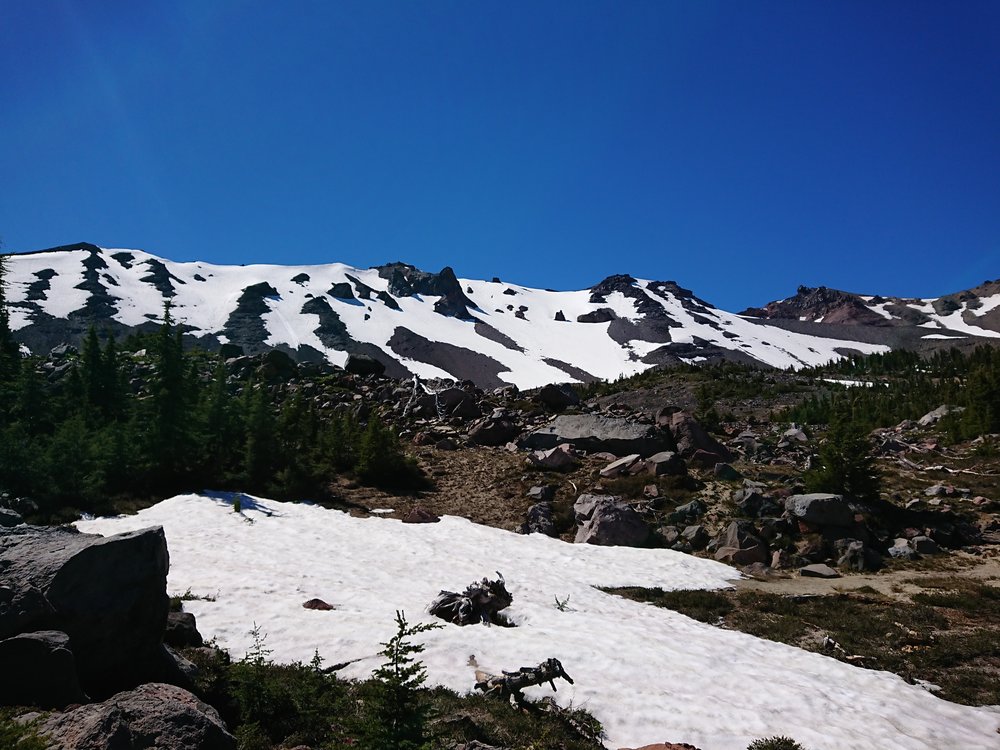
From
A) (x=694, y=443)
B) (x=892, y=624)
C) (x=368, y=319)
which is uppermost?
(x=368, y=319)

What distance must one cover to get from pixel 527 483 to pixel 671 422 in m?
7.86

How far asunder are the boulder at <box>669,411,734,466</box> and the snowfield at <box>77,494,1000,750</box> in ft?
26.0

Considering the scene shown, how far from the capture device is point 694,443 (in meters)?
24.5

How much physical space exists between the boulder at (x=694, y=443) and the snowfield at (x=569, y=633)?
791 cm

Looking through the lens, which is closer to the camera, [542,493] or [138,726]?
[138,726]

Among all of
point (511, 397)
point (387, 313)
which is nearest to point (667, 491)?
point (511, 397)

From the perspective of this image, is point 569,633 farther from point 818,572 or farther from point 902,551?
point 902,551

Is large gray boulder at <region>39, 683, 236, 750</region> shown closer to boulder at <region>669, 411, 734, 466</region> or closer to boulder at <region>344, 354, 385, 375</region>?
boulder at <region>669, 411, 734, 466</region>

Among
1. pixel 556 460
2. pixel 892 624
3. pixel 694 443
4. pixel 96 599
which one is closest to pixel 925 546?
pixel 892 624

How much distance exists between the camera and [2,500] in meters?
15.4

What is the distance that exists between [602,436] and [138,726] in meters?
23.2

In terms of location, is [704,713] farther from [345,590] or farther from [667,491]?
[667,491]

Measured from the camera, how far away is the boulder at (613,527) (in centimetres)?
1806

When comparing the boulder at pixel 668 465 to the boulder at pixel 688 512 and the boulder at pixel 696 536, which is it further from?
the boulder at pixel 696 536
